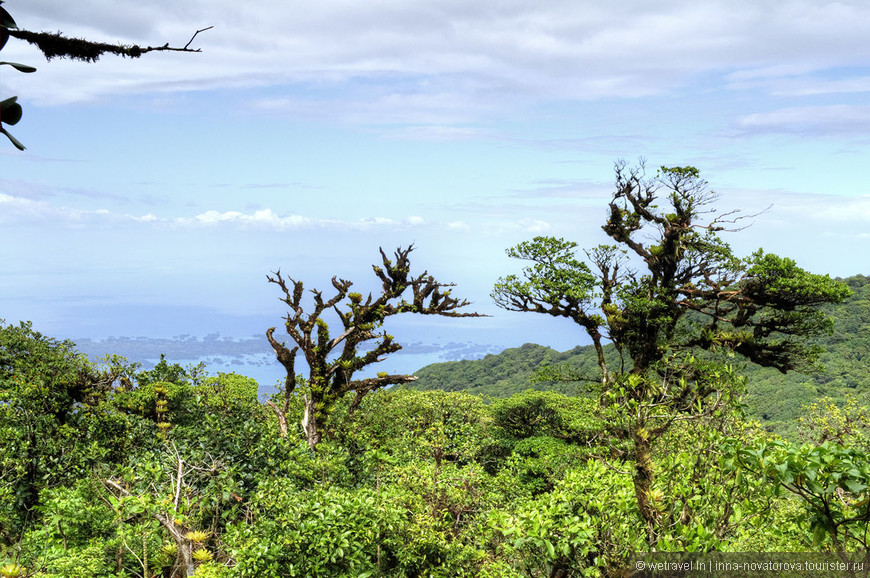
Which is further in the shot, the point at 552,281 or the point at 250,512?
the point at 552,281

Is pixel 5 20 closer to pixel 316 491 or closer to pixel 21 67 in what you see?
pixel 21 67

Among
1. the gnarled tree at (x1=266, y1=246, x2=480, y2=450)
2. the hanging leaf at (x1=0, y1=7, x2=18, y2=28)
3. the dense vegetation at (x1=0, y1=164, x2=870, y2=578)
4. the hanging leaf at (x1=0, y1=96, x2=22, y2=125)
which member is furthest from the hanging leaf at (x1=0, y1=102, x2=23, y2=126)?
the gnarled tree at (x1=266, y1=246, x2=480, y2=450)

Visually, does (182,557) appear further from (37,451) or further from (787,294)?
(787,294)

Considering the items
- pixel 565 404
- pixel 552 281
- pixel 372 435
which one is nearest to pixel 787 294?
pixel 552 281

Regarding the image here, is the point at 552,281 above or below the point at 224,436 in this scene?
above

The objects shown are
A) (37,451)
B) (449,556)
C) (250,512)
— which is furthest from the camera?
(37,451)

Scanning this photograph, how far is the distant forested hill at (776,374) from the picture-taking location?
4556 centimetres

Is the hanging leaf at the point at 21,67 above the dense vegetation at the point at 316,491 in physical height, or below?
above

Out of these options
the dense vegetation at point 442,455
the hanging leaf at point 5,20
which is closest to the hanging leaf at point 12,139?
the hanging leaf at point 5,20

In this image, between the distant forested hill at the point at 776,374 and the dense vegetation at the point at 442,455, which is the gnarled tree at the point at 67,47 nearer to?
the dense vegetation at the point at 442,455

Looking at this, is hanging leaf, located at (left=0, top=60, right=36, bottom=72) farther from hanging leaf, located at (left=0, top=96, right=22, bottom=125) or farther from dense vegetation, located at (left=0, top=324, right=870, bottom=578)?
dense vegetation, located at (left=0, top=324, right=870, bottom=578)

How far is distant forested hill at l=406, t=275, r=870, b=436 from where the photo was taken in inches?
1794

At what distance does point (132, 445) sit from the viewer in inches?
853

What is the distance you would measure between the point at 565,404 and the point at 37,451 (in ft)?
74.1
